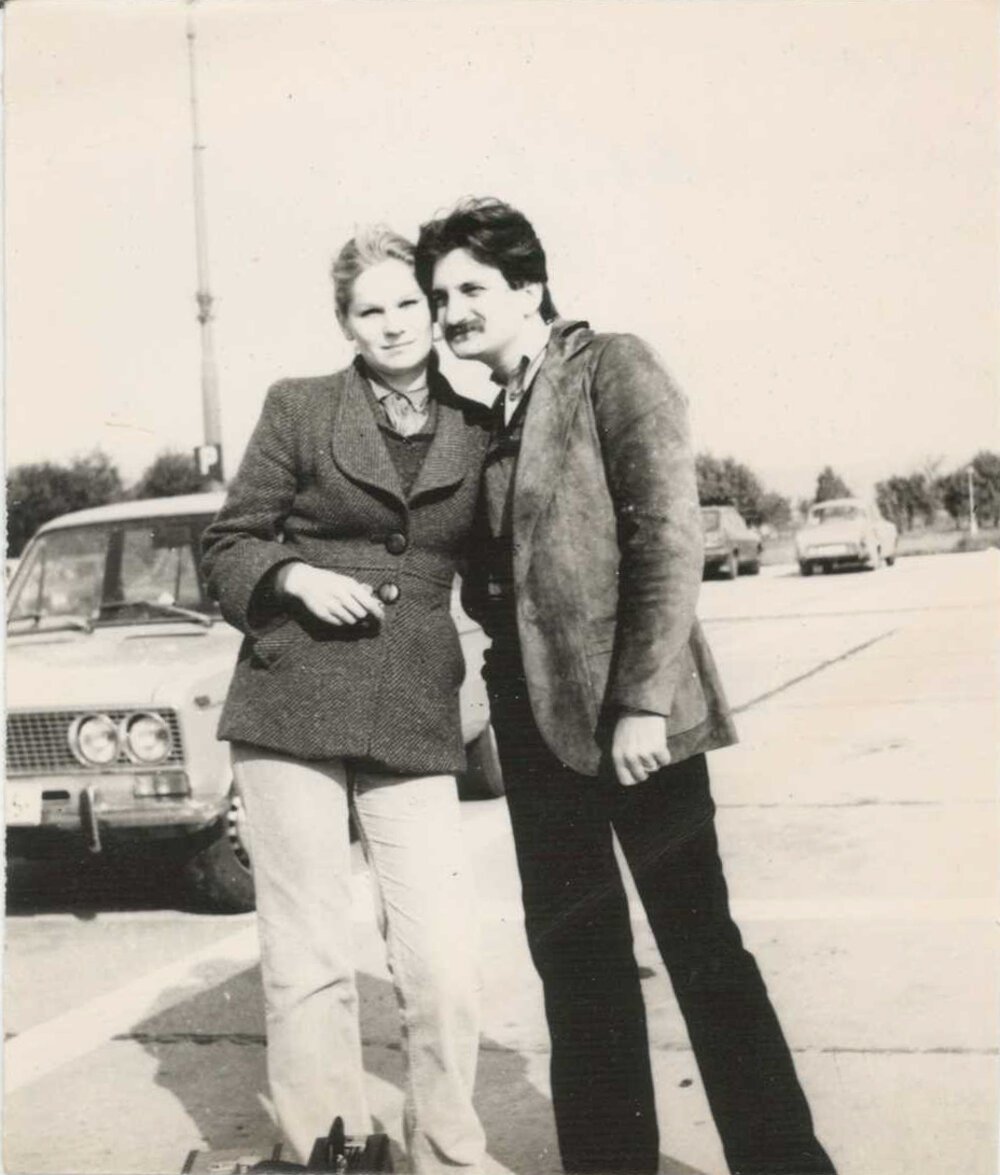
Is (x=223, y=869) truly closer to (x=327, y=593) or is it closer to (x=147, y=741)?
(x=147, y=741)

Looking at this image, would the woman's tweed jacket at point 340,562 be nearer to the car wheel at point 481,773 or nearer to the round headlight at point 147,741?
the round headlight at point 147,741

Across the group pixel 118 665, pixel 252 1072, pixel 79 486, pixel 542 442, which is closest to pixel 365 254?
pixel 542 442

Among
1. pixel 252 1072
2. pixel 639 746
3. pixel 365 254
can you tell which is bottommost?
pixel 252 1072

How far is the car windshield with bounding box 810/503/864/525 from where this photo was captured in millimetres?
5094

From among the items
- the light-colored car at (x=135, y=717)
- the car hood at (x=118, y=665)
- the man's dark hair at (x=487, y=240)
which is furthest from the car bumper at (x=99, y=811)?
the man's dark hair at (x=487, y=240)

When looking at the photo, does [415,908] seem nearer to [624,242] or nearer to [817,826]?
[624,242]

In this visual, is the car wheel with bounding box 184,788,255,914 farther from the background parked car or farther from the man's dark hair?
the man's dark hair

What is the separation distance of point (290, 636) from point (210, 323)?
1.28 m

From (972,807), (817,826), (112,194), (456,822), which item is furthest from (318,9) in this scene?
(972,807)

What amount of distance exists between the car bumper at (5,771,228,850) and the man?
8.08 ft

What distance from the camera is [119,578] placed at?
18.9 feet

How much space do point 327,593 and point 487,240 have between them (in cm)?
72

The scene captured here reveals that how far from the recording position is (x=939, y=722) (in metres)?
7.35

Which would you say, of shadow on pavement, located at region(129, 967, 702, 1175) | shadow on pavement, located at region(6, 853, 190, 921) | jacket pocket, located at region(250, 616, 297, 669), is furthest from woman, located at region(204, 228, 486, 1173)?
shadow on pavement, located at region(6, 853, 190, 921)
